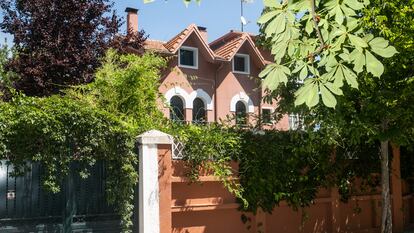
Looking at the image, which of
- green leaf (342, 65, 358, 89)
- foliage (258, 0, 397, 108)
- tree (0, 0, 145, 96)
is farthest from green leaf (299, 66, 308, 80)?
tree (0, 0, 145, 96)

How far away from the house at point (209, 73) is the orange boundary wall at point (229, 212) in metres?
12.3

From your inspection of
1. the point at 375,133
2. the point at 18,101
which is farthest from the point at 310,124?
the point at 18,101

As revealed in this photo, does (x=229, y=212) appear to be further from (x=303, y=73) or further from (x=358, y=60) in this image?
(x=358, y=60)

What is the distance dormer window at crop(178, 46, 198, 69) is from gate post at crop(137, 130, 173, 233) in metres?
16.3

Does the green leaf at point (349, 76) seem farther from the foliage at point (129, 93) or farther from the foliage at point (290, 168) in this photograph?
the foliage at point (290, 168)

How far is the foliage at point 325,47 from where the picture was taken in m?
2.60

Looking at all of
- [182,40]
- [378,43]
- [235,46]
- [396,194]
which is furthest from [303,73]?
[235,46]

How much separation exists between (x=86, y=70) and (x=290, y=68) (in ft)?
41.5

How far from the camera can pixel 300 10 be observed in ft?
8.91

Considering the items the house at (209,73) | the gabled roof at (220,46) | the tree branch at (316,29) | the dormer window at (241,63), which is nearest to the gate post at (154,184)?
the tree branch at (316,29)

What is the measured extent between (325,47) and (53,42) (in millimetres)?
13201

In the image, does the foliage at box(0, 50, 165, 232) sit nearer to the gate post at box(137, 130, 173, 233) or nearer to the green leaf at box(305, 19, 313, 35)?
the gate post at box(137, 130, 173, 233)

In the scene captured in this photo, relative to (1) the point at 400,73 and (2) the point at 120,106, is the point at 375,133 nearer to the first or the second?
(1) the point at 400,73

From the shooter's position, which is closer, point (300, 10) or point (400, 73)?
point (300, 10)
